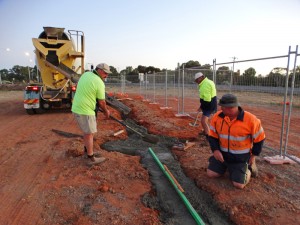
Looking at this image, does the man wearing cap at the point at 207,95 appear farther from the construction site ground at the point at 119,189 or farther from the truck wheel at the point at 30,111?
the truck wheel at the point at 30,111

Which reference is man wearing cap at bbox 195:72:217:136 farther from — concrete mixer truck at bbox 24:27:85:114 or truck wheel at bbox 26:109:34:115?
truck wheel at bbox 26:109:34:115

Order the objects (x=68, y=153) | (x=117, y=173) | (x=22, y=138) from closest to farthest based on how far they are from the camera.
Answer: (x=117, y=173), (x=68, y=153), (x=22, y=138)

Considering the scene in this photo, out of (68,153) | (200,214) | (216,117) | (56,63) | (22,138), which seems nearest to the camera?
(200,214)

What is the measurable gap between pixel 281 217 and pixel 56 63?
9.48 metres

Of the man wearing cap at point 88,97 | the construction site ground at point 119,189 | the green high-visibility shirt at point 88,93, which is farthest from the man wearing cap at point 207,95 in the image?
the green high-visibility shirt at point 88,93

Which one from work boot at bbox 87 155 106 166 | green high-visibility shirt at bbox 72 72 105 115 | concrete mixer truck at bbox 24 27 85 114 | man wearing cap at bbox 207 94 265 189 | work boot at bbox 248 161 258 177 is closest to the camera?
man wearing cap at bbox 207 94 265 189

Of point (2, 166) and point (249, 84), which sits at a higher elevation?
point (249, 84)

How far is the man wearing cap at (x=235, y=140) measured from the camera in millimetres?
3523

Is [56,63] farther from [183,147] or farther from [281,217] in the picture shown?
[281,217]

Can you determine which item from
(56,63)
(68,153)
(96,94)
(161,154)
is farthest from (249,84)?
(56,63)

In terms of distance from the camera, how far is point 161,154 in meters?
5.49

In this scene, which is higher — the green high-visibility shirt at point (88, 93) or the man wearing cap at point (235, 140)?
the green high-visibility shirt at point (88, 93)

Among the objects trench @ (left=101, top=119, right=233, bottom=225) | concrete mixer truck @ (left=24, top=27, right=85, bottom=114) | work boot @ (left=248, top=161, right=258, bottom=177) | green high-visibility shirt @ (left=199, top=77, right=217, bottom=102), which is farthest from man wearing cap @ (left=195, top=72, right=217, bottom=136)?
concrete mixer truck @ (left=24, top=27, right=85, bottom=114)

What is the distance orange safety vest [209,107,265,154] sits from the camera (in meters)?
3.54
